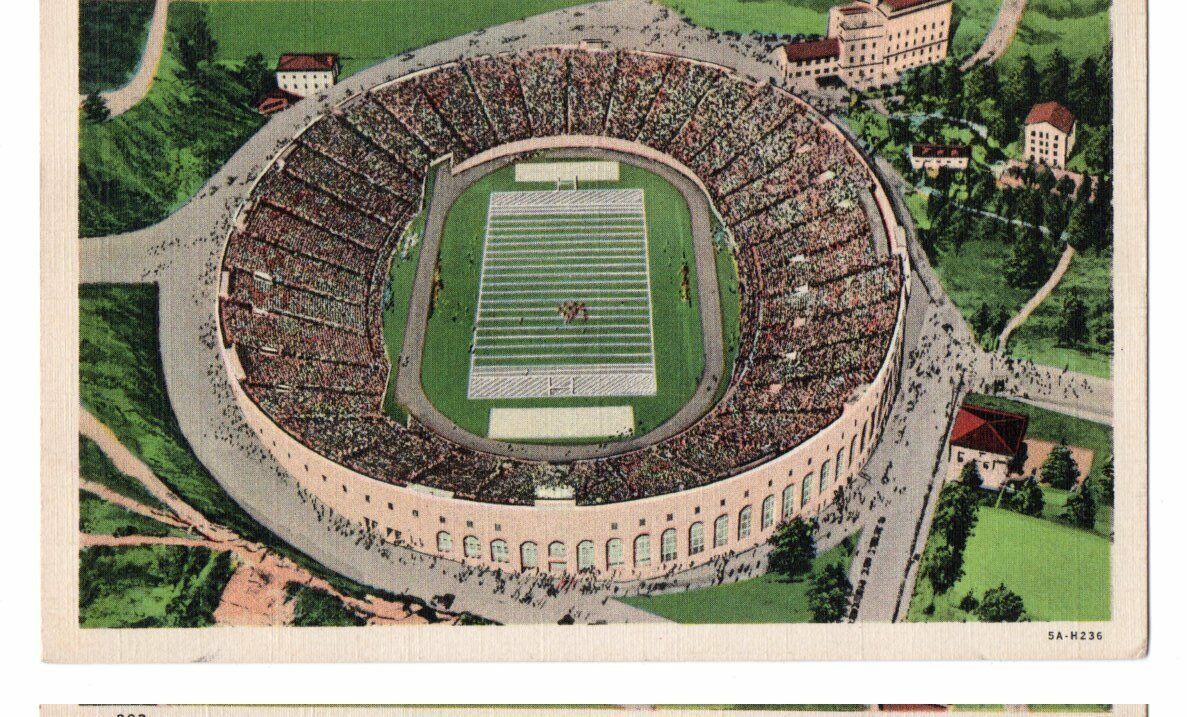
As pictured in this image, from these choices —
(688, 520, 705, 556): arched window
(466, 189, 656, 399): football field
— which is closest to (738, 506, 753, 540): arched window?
(688, 520, 705, 556): arched window

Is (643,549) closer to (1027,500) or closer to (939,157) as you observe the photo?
(1027,500)

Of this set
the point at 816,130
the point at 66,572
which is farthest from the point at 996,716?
the point at 66,572

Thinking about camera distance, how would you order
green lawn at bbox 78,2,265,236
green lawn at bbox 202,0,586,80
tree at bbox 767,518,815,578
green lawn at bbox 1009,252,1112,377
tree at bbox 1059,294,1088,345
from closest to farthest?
tree at bbox 767,518,815,578 → green lawn at bbox 1009,252,1112,377 → tree at bbox 1059,294,1088,345 → green lawn at bbox 78,2,265,236 → green lawn at bbox 202,0,586,80

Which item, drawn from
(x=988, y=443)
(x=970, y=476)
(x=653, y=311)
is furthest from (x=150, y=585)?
(x=988, y=443)

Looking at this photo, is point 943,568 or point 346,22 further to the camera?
point 346,22

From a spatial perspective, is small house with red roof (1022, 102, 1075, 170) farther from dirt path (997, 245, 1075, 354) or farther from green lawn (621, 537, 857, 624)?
green lawn (621, 537, 857, 624)

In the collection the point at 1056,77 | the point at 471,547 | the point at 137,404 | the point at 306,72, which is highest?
the point at 306,72
